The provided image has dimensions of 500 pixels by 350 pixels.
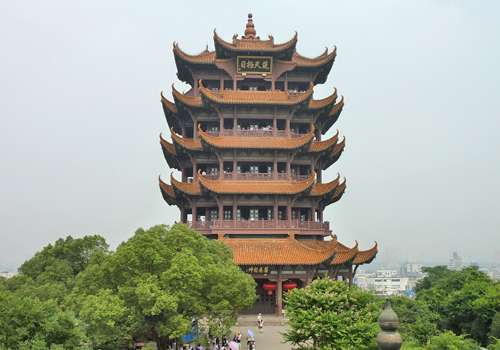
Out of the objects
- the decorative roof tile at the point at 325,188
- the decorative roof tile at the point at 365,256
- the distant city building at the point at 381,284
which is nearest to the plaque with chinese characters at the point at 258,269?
the distant city building at the point at 381,284

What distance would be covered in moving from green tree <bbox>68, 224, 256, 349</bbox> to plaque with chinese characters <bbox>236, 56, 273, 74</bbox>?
22.8 m

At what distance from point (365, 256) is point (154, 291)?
72.1 feet

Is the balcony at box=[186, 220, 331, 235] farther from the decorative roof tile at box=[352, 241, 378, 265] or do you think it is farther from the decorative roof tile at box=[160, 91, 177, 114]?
the decorative roof tile at box=[160, 91, 177, 114]

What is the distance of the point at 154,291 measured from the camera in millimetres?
19016

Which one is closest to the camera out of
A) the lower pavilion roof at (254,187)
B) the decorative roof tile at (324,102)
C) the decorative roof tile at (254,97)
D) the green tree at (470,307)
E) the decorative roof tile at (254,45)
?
the green tree at (470,307)

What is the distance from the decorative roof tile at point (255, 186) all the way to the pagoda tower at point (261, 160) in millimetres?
81

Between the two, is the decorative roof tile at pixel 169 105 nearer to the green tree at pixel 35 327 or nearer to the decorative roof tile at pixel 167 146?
the decorative roof tile at pixel 167 146

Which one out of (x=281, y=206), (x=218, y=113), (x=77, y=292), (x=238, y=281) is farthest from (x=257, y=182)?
(x=77, y=292)

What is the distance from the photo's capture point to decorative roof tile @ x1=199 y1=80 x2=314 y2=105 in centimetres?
3841

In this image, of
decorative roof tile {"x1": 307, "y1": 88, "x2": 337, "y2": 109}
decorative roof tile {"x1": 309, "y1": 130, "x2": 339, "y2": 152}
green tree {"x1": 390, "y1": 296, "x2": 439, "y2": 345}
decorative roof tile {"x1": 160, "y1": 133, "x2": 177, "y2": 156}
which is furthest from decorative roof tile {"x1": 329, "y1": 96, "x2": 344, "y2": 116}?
green tree {"x1": 390, "y1": 296, "x2": 439, "y2": 345}

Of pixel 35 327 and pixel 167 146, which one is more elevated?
pixel 167 146

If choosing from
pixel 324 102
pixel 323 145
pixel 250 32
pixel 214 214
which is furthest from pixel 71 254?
pixel 250 32

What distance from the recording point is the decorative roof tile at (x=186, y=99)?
3975cm

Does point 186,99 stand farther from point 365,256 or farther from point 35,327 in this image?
point 35,327
